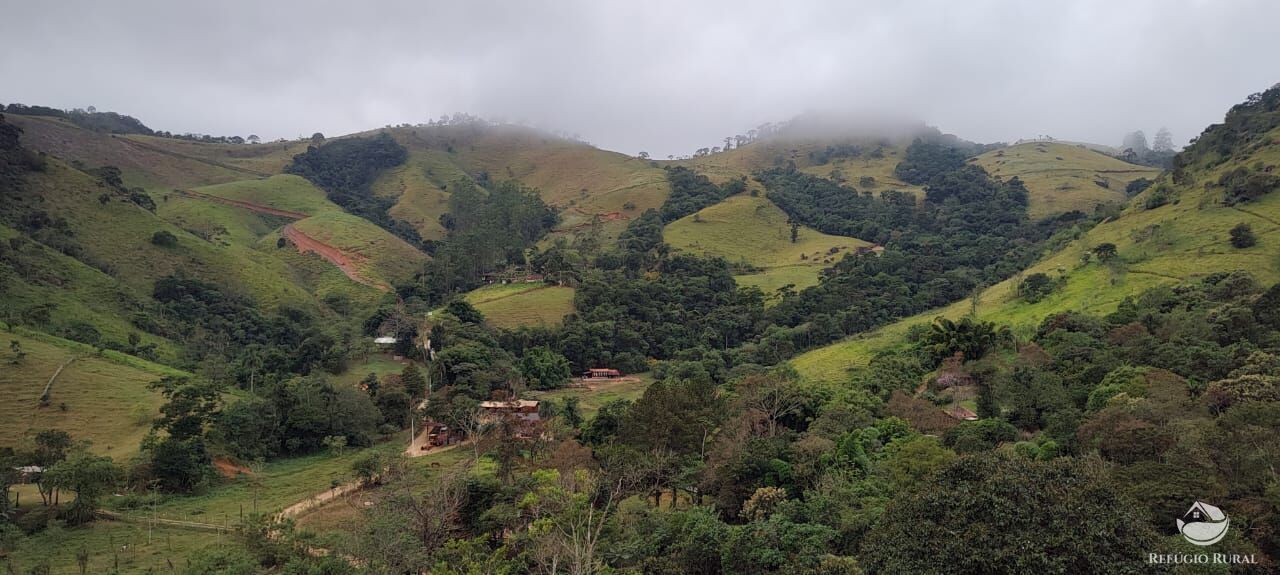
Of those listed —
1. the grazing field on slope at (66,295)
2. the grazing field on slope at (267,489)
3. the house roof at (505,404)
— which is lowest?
the grazing field on slope at (267,489)

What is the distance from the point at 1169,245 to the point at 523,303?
1924 inches

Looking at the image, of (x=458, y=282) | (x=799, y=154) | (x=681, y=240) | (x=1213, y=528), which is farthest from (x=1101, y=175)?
(x=1213, y=528)

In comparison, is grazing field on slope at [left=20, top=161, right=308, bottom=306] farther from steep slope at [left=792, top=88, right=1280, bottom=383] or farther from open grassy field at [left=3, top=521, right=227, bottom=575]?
steep slope at [left=792, top=88, right=1280, bottom=383]

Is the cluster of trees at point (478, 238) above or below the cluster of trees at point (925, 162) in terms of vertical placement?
below

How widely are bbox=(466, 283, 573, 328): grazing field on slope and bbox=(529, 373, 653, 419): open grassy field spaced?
10.3m

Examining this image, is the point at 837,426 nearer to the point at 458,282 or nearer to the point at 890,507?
the point at 890,507

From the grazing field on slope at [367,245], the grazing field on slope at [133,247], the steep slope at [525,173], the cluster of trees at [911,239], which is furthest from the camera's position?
the steep slope at [525,173]

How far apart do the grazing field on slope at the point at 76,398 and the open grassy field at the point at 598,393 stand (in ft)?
69.2

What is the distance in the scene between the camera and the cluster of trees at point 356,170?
97875mm

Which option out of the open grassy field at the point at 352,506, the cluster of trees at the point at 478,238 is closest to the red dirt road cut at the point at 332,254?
the cluster of trees at the point at 478,238

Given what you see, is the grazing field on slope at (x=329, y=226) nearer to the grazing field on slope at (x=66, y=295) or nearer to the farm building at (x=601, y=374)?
the grazing field on slope at (x=66, y=295)

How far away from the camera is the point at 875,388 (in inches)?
1356

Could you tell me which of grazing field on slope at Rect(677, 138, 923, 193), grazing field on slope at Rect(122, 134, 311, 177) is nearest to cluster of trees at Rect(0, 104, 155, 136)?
grazing field on slope at Rect(122, 134, 311, 177)

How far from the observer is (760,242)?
84.4 metres
